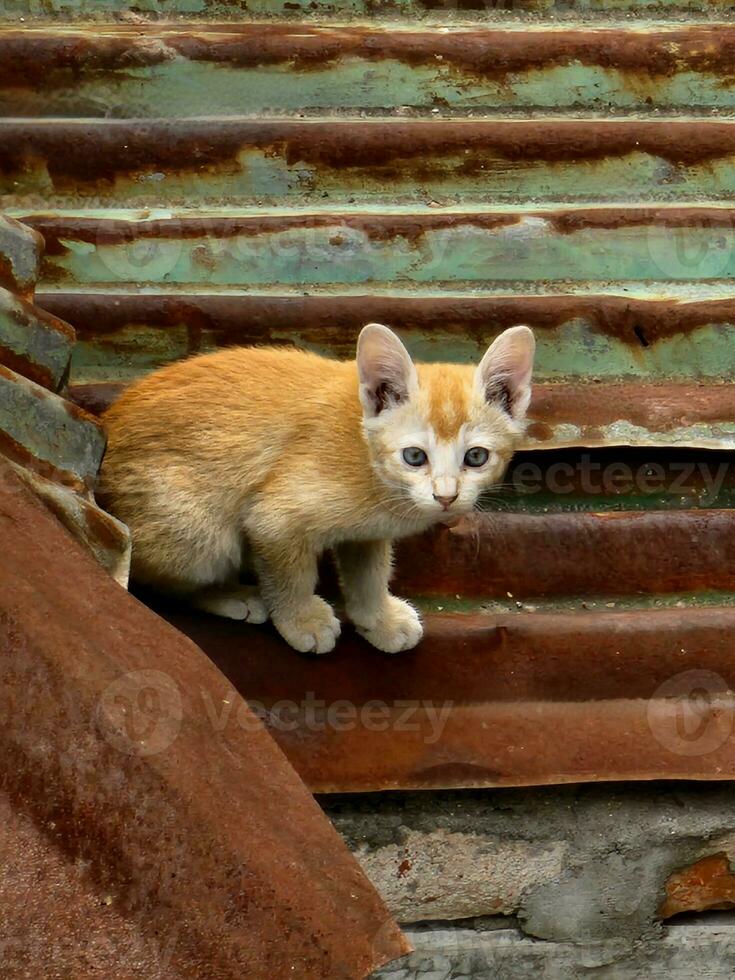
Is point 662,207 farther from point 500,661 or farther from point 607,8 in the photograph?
point 500,661

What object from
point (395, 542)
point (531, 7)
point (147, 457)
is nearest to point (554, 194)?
point (531, 7)

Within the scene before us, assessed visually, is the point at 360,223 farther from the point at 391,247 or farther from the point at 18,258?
the point at 18,258

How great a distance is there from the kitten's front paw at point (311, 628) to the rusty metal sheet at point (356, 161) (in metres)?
1.35

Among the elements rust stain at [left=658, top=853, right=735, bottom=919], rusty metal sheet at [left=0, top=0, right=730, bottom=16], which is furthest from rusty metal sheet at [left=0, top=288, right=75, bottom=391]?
rusty metal sheet at [left=0, top=0, right=730, bottom=16]

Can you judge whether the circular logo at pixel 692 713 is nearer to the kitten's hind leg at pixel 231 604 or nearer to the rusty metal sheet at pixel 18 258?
the kitten's hind leg at pixel 231 604

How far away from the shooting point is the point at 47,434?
1.84m

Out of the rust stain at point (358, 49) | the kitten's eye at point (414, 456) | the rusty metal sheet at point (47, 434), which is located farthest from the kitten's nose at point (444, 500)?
the rust stain at point (358, 49)

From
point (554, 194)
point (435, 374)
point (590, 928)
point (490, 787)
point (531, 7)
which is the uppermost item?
point (531, 7)

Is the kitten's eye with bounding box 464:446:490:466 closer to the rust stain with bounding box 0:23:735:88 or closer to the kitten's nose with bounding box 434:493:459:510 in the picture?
the kitten's nose with bounding box 434:493:459:510

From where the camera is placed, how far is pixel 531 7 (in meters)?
3.75

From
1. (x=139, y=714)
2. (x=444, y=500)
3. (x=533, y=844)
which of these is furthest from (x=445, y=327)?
(x=139, y=714)

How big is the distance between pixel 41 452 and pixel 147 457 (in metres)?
0.65

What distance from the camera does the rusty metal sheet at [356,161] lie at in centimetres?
314

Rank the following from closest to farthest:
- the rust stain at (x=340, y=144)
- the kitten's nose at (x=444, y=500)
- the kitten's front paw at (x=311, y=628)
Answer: the kitten's front paw at (x=311, y=628) < the kitten's nose at (x=444, y=500) < the rust stain at (x=340, y=144)
